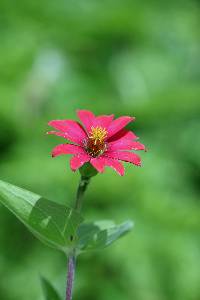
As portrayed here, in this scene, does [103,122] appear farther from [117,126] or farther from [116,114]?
[116,114]

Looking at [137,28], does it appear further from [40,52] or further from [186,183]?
[186,183]

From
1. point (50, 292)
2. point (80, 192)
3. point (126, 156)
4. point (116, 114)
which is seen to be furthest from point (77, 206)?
point (116, 114)

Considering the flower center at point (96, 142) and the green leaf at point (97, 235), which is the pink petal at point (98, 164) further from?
the green leaf at point (97, 235)

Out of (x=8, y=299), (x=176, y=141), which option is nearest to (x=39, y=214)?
(x=8, y=299)

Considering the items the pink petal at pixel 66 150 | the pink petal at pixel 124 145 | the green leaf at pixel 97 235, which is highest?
the pink petal at pixel 124 145

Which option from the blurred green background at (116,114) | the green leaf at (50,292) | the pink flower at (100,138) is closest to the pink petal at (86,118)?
the pink flower at (100,138)

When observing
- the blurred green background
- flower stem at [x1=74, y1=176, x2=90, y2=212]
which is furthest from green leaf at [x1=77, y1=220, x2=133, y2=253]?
the blurred green background
